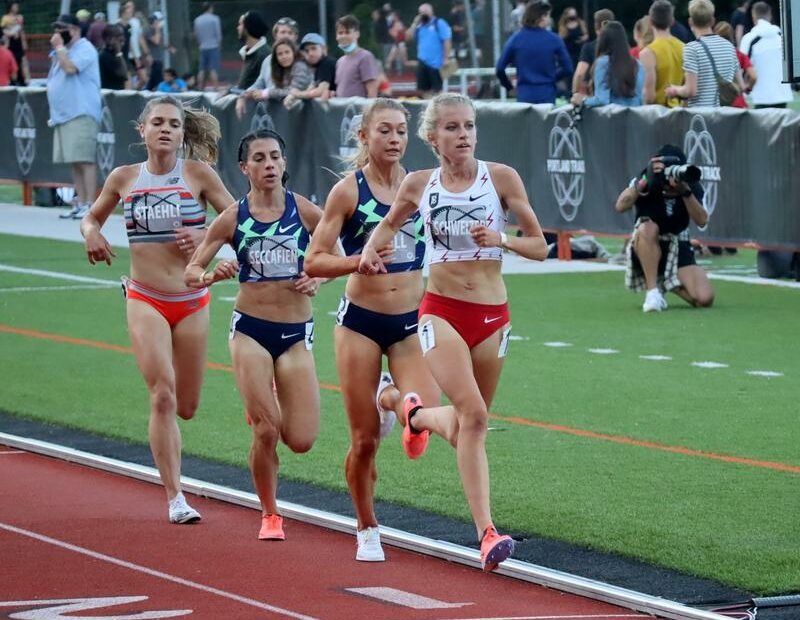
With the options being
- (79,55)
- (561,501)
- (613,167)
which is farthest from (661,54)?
(561,501)

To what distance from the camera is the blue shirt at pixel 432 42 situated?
3453 cm

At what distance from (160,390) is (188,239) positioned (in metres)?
0.78

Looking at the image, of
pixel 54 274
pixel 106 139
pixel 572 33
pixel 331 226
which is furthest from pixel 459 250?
pixel 572 33

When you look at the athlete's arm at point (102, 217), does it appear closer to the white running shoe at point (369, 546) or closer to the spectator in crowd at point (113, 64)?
the white running shoe at point (369, 546)

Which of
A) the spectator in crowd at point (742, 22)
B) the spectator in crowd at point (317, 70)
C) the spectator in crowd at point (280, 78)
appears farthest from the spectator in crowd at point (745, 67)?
the spectator in crowd at point (742, 22)

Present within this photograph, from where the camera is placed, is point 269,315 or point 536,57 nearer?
point 269,315

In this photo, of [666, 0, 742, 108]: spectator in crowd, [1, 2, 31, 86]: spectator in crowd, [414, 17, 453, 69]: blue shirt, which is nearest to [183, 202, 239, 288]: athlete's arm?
[666, 0, 742, 108]: spectator in crowd

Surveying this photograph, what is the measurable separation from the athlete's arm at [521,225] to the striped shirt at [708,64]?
453 inches

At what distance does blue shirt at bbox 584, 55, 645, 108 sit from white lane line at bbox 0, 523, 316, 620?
1226 cm

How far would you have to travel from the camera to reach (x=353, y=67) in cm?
2347

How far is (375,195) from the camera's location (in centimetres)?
864

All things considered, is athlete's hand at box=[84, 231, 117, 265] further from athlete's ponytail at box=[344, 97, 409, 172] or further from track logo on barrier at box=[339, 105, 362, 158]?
track logo on barrier at box=[339, 105, 362, 158]

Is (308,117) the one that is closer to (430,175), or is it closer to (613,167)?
(613,167)

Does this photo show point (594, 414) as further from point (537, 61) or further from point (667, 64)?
point (537, 61)
